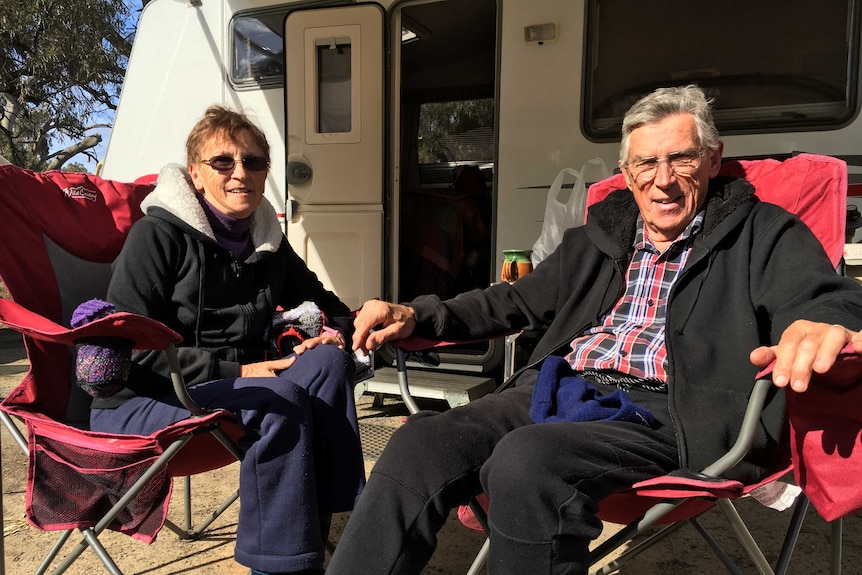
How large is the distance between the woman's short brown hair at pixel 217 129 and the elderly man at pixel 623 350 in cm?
68

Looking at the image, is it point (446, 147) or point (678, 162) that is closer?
point (678, 162)

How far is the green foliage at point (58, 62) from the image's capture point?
10.3 metres

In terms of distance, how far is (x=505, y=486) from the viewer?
1.25m

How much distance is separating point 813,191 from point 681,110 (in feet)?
1.54

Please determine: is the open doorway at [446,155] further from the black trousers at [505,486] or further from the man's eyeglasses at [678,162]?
the black trousers at [505,486]

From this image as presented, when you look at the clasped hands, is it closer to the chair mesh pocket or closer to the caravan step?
the chair mesh pocket

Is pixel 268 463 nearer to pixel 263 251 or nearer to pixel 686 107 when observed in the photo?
pixel 263 251

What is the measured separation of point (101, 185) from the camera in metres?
2.13

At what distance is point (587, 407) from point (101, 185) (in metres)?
1.71

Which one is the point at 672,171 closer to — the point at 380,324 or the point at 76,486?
the point at 380,324

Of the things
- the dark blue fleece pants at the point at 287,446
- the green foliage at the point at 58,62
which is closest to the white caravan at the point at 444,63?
the dark blue fleece pants at the point at 287,446

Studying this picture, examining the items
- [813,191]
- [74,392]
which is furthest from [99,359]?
[813,191]

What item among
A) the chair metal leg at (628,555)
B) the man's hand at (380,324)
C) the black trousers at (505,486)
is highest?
the man's hand at (380,324)

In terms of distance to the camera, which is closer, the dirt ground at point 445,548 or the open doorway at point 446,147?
the dirt ground at point 445,548
